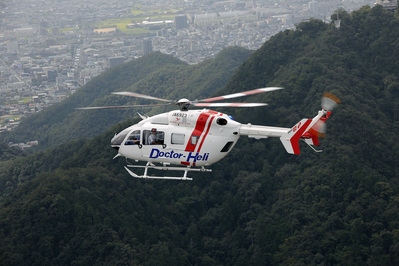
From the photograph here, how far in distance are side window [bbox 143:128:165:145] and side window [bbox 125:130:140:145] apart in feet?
1.27

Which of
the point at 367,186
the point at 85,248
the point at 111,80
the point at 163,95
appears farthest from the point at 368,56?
the point at 111,80

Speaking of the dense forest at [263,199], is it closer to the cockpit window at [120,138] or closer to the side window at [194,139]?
the cockpit window at [120,138]

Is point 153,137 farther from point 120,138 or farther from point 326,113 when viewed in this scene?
point 326,113

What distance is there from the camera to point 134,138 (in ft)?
108

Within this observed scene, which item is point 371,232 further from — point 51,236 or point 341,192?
point 51,236

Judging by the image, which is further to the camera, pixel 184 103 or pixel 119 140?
pixel 119 140

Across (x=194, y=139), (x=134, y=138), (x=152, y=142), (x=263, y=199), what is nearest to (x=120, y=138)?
(x=134, y=138)

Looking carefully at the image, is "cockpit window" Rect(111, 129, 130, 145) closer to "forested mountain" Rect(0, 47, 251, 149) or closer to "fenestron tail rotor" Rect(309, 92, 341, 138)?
"fenestron tail rotor" Rect(309, 92, 341, 138)

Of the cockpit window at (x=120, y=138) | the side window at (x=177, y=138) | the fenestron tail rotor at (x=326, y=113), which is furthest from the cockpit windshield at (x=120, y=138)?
the fenestron tail rotor at (x=326, y=113)

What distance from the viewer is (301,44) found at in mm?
92688

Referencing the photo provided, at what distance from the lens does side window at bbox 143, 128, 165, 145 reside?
1276 inches

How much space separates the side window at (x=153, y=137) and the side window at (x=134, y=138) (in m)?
0.39

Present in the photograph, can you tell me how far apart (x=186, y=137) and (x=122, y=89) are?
13825 cm

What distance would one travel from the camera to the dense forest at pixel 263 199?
5775 centimetres
